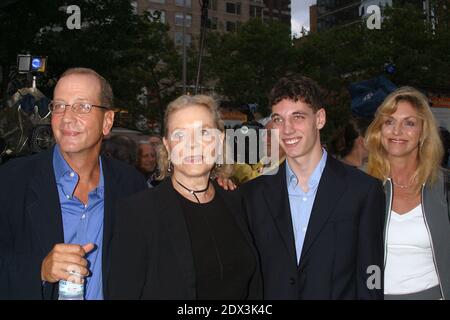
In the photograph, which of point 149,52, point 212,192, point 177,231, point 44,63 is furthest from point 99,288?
point 149,52

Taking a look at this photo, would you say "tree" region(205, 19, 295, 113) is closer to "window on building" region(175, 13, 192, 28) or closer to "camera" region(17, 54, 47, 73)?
"camera" region(17, 54, 47, 73)

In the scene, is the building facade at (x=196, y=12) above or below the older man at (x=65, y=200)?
above

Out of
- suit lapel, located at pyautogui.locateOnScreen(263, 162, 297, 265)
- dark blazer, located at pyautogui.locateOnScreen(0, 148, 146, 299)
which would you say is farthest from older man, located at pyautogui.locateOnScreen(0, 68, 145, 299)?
suit lapel, located at pyautogui.locateOnScreen(263, 162, 297, 265)

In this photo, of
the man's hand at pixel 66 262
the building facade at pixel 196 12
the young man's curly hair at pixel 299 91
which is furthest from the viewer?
the building facade at pixel 196 12

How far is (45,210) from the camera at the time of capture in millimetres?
2385

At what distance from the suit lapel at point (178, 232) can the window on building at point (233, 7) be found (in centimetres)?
7304

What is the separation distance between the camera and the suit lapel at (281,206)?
2570 mm

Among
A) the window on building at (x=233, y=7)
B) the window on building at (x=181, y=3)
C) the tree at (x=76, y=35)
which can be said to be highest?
the window on building at (x=233, y=7)

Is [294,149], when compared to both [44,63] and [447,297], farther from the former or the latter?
[44,63]

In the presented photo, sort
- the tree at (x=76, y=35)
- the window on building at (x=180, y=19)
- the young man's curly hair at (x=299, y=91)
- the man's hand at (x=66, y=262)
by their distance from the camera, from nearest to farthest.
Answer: the man's hand at (x=66, y=262) < the young man's curly hair at (x=299, y=91) < the tree at (x=76, y=35) < the window on building at (x=180, y=19)

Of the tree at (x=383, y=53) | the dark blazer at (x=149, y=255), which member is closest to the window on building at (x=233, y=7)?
the tree at (x=383, y=53)

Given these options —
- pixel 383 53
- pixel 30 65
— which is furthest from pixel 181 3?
pixel 30 65

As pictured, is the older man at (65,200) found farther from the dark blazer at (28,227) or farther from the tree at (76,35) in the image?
the tree at (76,35)
